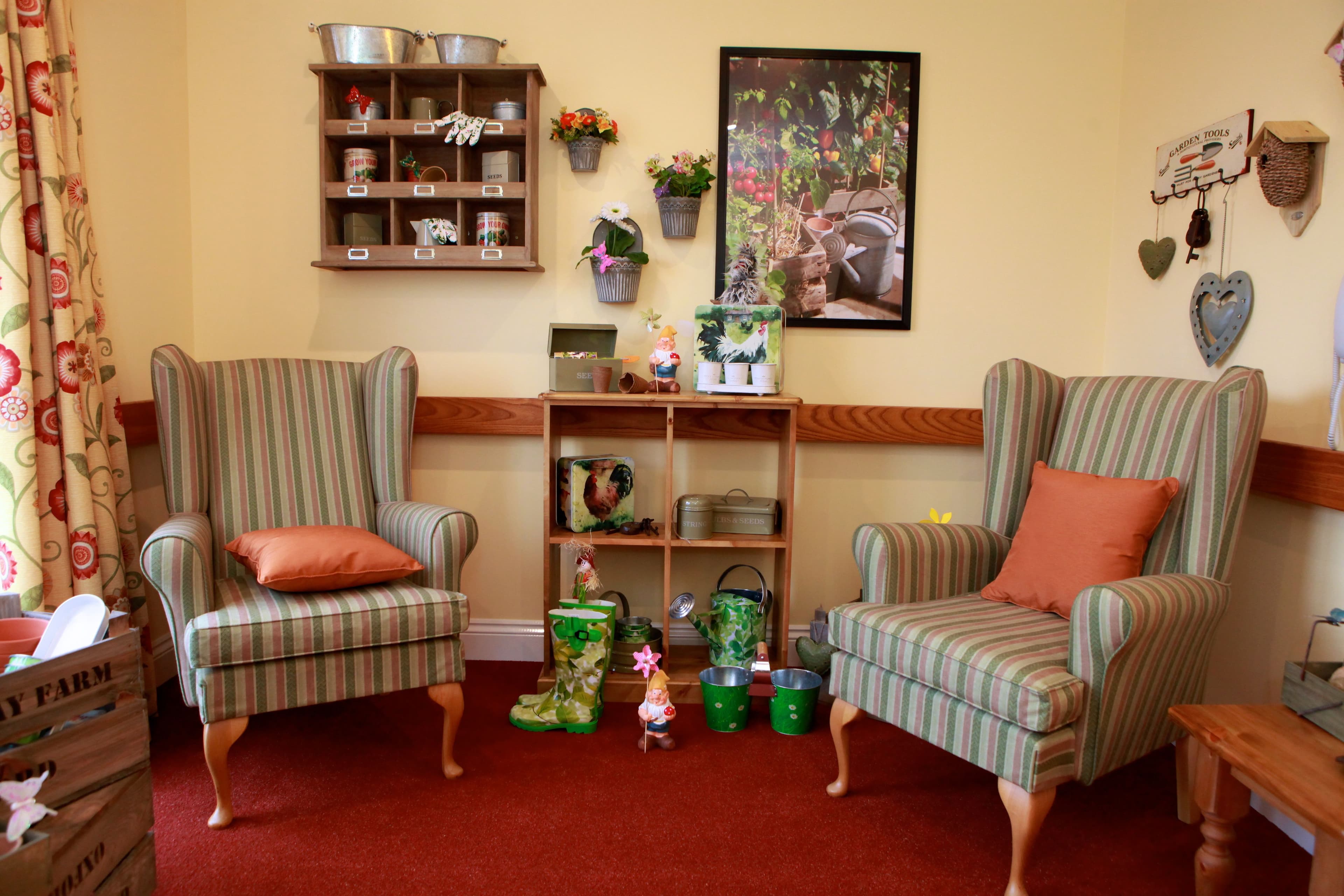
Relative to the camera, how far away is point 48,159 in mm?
2080

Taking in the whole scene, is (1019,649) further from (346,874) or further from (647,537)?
(346,874)

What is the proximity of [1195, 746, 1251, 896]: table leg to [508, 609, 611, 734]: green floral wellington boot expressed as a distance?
1.45 metres

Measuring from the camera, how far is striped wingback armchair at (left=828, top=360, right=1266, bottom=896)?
1711mm

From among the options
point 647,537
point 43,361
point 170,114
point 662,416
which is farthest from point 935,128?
point 43,361

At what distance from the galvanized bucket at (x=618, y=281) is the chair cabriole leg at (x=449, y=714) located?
4.32 feet

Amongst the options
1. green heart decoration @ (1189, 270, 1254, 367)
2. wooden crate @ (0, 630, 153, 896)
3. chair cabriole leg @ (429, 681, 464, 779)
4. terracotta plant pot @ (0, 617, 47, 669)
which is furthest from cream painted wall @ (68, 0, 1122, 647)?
wooden crate @ (0, 630, 153, 896)

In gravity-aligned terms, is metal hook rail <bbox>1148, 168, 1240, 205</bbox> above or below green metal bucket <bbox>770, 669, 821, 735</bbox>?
above

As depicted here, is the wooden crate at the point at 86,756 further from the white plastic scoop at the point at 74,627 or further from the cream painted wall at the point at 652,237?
the cream painted wall at the point at 652,237

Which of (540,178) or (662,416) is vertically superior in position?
(540,178)

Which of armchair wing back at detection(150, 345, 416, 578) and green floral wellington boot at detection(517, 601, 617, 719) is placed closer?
armchair wing back at detection(150, 345, 416, 578)

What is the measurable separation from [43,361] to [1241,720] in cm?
268

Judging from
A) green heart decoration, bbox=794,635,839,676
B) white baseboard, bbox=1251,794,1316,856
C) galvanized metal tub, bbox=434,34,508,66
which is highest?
galvanized metal tub, bbox=434,34,508,66

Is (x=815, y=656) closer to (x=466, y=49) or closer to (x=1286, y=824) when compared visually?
(x=1286, y=824)

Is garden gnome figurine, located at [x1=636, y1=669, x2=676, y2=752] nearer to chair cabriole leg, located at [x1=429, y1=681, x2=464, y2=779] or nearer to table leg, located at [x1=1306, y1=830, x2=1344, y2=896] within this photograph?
chair cabriole leg, located at [x1=429, y1=681, x2=464, y2=779]
